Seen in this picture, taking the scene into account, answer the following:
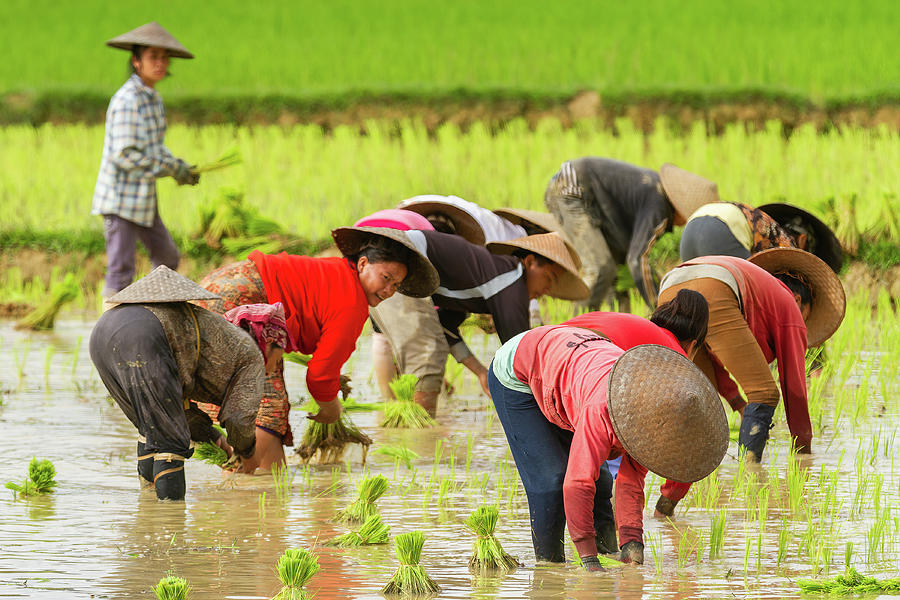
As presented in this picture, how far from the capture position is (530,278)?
5785mm

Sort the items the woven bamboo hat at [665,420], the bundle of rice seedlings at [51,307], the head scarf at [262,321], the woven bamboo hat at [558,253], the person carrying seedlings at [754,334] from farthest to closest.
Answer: the bundle of rice seedlings at [51,307] → the woven bamboo hat at [558,253] → the person carrying seedlings at [754,334] → the head scarf at [262,321] → the woven bamboo hat at [665,420]

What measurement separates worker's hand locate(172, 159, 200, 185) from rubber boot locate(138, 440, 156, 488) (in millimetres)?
3462

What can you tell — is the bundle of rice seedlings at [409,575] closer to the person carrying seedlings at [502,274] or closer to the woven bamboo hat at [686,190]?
the person carrying seedlings at [502,274]

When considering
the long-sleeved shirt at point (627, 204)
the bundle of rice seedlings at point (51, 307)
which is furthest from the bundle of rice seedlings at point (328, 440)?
the bundle of rice seedlings at point (51, 307)

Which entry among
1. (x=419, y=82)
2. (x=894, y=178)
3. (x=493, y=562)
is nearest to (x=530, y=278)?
(x=493, y=562)

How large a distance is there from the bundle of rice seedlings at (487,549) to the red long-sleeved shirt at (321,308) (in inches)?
57.0

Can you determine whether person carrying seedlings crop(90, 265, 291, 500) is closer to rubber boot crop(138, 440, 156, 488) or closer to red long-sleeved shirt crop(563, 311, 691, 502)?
rubber boot crop(138, 440, 156, 488)

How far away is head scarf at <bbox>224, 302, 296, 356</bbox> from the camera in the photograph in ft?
15.5

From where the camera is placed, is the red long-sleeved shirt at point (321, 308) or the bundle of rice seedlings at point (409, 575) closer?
the bundle of rice seedlings at point (409, 575)

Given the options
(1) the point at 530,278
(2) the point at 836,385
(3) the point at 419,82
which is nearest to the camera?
(1) the point at 530,278

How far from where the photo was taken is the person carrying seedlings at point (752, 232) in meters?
5.87

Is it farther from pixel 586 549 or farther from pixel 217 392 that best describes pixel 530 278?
pixel 586 549

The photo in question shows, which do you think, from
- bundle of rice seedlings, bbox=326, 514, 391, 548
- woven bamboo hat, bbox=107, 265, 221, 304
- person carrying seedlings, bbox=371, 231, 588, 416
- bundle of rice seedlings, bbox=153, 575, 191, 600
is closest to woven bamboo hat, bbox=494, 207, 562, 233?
person carrying seedlings, bbox=371, 231, 588, 416

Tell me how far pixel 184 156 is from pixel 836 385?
7515 mm
